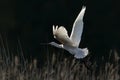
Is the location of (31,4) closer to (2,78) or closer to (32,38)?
(32,38)

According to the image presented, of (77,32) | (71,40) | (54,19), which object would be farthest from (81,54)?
(54,19)

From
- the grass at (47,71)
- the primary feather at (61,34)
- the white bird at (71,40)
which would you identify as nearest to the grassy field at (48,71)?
the grass at (47,71)

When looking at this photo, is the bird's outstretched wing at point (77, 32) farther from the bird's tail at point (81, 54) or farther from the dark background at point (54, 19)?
the dark background at point (54, 19)

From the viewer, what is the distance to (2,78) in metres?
7.15

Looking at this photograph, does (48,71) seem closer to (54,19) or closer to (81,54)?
(81,54)

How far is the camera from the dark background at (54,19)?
1714 centimetres

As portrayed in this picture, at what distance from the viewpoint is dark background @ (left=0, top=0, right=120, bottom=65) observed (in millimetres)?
17139

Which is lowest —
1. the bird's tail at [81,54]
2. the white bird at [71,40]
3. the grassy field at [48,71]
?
the grassy field at [48,71]

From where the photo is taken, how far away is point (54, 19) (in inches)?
688

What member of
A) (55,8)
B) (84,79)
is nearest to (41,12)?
(55,8)

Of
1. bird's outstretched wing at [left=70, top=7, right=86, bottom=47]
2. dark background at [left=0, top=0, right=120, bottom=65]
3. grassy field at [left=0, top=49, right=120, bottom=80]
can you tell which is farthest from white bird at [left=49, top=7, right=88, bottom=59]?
dark background at [left=0, top=0, right=120, bottom=65]

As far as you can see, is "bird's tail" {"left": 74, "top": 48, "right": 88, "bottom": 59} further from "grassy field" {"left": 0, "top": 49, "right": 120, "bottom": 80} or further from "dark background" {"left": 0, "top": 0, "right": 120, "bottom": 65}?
"dark background" {"left": 0, "top": 0, "right": 120, "bottom": 65}

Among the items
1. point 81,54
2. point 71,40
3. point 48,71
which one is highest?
point 71,40

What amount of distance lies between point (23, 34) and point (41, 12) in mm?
774
